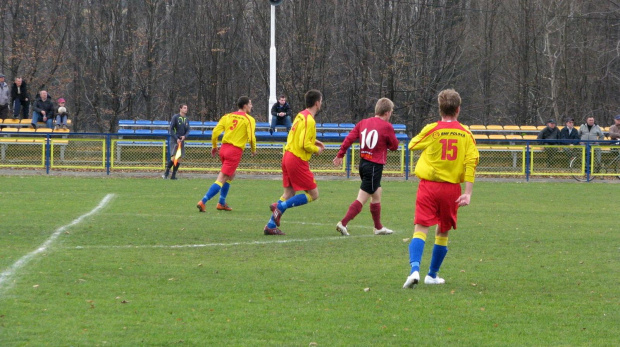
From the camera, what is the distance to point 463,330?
6.07m

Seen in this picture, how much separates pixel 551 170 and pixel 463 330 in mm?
21084

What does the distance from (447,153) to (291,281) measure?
1922mm

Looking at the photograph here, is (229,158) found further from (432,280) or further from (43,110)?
(43,110)

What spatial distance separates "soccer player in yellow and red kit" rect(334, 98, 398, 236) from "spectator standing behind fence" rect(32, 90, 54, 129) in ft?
68.8

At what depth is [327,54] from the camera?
38.5 meters

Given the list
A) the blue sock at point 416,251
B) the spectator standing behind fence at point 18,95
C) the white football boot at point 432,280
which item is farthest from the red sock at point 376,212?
the spectator standing behind fence at point 18,95

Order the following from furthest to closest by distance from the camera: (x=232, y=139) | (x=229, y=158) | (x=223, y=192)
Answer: (x=223, y=192) < (x=232, y=139) < (x=229, y=158)

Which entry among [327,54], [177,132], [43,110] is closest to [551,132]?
[177,132]

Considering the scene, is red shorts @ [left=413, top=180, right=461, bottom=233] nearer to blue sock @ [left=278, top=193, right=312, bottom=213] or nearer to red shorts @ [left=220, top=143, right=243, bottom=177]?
blue sock @ [left=278, top=193, right=312, bottom=213]

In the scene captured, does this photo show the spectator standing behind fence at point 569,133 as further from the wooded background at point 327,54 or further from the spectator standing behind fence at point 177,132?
the spectator standing behind fence at point 177,132

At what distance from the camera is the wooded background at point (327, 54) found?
3803 cm

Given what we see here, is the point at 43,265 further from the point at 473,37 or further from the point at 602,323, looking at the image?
the point at 473,37

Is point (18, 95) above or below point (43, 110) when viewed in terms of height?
above

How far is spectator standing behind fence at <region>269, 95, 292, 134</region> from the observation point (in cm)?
2898
